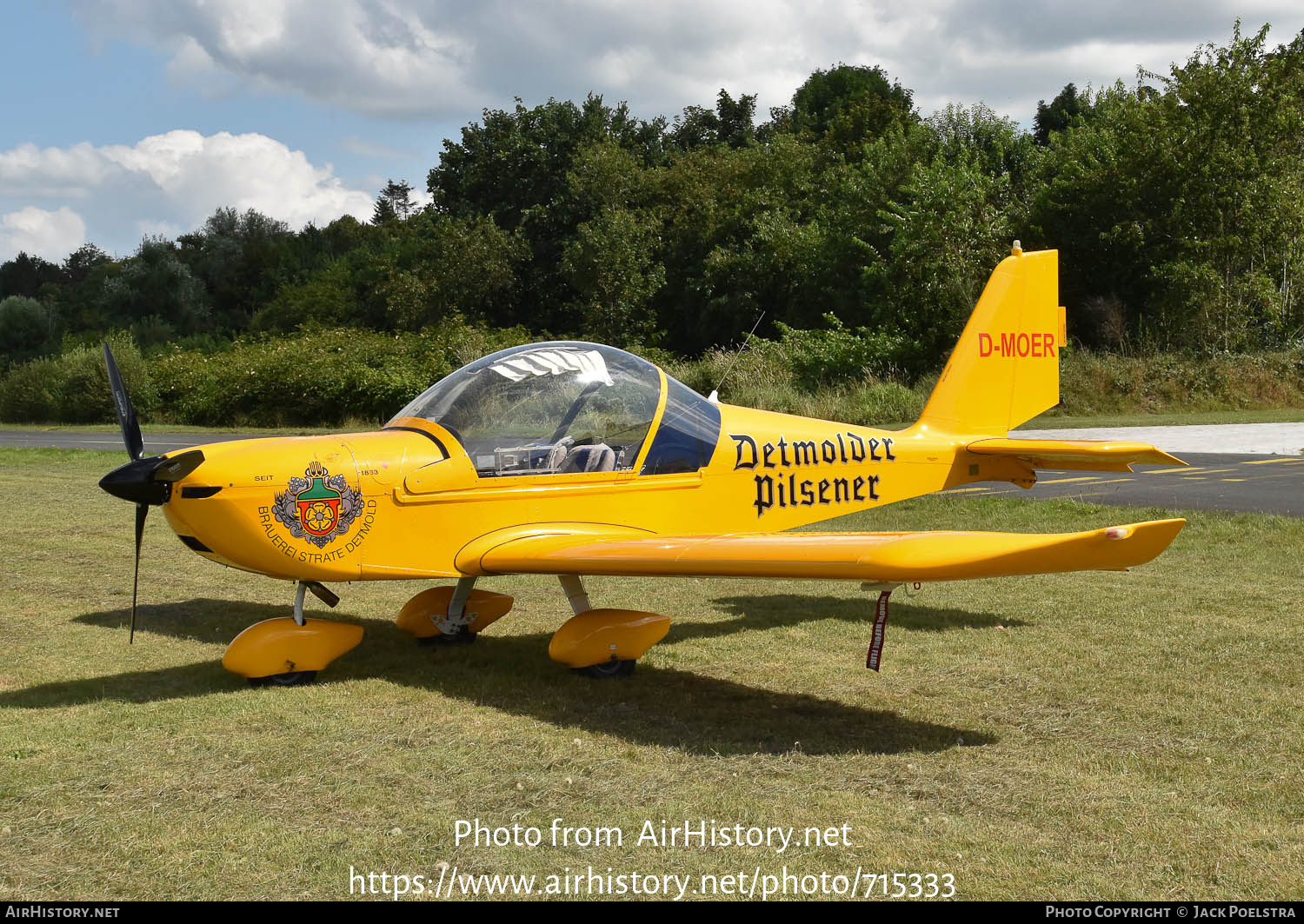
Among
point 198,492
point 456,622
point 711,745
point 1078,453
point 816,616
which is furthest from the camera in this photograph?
point 816,616

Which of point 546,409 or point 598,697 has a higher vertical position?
point 546,409

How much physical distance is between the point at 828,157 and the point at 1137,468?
121ft

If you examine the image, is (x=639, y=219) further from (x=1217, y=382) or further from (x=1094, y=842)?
(x=1094, y=842)

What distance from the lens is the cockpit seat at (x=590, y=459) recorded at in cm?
637

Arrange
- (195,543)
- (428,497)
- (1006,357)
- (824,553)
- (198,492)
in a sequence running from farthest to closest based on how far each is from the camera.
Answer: (1006,357), (428,497), (195,543), (198,492), (824,553)

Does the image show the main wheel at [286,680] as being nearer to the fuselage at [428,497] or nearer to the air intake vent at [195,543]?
the fuselage at [428,497]

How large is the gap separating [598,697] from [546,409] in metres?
1.70

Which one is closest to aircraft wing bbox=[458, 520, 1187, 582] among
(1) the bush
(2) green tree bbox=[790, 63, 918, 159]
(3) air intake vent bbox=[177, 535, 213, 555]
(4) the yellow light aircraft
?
(4) the yellow light aircraft

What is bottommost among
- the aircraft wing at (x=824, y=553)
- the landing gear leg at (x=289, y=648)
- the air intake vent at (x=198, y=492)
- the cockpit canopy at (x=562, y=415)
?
the landing gear leg at (x=289, y=648)

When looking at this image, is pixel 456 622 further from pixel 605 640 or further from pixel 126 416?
pixel 126 416

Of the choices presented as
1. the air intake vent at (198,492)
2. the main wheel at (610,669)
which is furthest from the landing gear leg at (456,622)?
the air intake vent at (198,492)

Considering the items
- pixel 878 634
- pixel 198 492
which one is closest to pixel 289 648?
pixel 198 492

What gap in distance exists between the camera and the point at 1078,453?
6.88 metres

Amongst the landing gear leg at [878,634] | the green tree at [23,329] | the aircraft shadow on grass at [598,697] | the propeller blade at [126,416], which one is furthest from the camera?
the green tree at [23,329]
